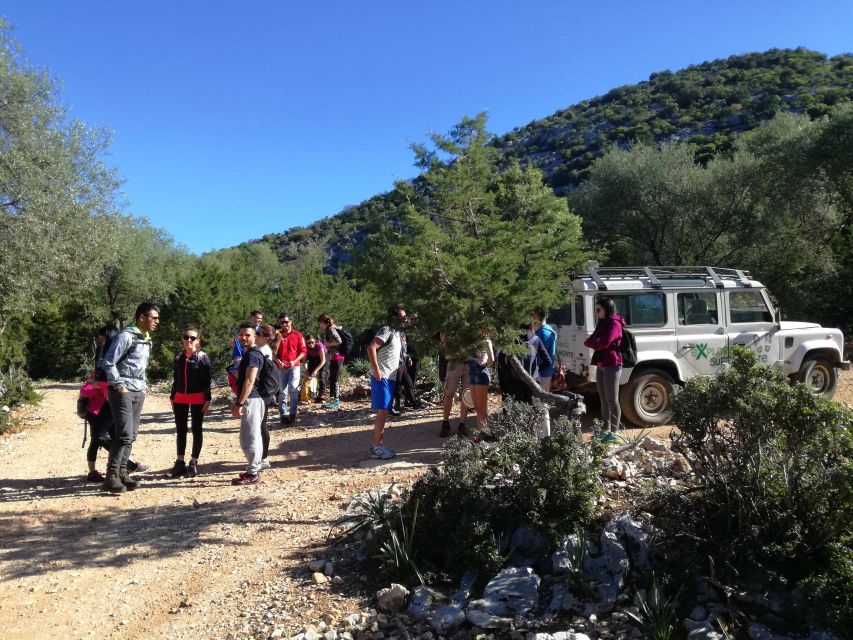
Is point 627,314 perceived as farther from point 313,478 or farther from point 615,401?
point 313,478

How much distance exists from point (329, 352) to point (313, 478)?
4620mm

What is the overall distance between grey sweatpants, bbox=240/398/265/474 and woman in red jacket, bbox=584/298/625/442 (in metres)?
3.64

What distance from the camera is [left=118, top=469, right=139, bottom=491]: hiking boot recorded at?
5.66m

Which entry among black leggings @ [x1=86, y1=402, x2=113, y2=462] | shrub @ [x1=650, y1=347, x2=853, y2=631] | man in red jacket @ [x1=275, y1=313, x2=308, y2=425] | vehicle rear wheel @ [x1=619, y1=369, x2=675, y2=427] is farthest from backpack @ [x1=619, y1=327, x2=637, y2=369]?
black leggings @ [x1=86, y1=402, x2=113, y2=462]

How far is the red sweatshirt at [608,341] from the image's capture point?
20.1 ft

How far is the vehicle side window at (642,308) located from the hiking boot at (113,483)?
6.15m

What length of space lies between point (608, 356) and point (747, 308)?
10.1 ft

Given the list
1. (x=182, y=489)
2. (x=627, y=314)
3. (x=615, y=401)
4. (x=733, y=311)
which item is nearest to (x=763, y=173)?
(x=733, y=311)

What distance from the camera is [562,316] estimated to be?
7.82 metres

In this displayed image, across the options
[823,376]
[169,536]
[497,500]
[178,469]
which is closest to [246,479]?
[178,469]

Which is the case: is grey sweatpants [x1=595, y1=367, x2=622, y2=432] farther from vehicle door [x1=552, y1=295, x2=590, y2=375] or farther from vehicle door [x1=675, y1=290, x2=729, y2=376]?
vehicle door [x1=675, y1=290, x2=729, y2=376]

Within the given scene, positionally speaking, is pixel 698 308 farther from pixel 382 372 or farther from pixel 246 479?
pixel 246 479

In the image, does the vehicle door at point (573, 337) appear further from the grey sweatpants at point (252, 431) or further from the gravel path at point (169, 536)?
the grey sweatpants at point (252, 431)

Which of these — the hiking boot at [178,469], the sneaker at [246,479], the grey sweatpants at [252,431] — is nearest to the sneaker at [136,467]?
the hiking boot at [178,469]
